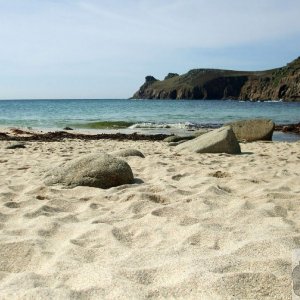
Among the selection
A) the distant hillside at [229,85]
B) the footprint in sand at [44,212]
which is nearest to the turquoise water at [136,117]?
the footprint in sand at [44,212]

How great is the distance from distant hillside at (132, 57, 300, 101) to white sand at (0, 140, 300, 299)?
95826 mm

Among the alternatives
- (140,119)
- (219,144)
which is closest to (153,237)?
(219,144)

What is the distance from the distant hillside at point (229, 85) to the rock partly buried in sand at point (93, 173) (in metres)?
95.4

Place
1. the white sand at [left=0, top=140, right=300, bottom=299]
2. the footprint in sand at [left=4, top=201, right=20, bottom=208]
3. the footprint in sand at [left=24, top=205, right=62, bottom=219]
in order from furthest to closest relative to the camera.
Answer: the footprint in sand at [left=4, top=201, right=20, bottom=208] < the footprint in sand at [left=24, top=205, right=62, bottom=219] < the white sand at [left=0, top=140, right=300, bottom=299]

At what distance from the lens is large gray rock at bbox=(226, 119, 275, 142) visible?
13602mm

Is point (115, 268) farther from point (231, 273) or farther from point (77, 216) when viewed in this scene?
point (77, 216)

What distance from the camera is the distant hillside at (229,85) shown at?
10361 centimetres

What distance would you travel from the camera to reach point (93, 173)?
5.38 m

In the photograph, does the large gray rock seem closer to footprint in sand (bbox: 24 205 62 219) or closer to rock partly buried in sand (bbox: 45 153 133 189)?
rock partly buried in sand (bbox: 45 153 133 189)

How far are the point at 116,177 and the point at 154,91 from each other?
146469mm

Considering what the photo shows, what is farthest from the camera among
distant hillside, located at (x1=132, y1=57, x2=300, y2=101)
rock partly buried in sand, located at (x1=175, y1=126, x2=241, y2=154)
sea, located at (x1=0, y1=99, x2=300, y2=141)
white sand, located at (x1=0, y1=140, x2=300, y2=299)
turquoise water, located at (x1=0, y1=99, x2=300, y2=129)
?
distant hillside, located at (x1=132, y1=57, x2=300, y2=101)

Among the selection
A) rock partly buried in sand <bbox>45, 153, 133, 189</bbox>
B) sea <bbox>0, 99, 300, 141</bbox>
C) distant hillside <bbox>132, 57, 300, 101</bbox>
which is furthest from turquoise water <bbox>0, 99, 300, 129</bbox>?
distant hillside <bbox>132, 57, 300, 101</bbox>

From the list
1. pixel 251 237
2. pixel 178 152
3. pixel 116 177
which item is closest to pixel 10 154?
pixel 178 152

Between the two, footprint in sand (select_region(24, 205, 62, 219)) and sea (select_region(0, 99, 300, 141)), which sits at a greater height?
footprint in sand (select_region(24, 205, 62, 219))
